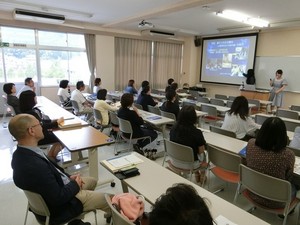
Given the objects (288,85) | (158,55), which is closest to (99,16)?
(158,55)

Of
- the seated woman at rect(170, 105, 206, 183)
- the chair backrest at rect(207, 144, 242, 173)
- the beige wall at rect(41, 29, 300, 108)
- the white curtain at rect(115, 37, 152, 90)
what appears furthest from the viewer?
the white curtain at rect(115, 37, 152, 90)

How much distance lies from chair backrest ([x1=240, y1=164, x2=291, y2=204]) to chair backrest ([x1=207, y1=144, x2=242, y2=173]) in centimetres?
22

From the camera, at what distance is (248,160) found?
6.77ft

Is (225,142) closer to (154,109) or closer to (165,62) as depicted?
(154,109)

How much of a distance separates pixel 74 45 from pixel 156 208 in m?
7.75

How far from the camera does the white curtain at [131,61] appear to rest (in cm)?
840

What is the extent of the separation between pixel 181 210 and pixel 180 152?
1.69m

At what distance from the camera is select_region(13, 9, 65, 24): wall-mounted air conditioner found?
5648 mm

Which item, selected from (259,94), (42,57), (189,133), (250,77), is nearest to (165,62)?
(250,77)

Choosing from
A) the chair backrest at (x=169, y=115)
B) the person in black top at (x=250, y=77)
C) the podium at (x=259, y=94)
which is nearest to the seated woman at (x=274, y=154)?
the chair backrest at (x=169, y=115)

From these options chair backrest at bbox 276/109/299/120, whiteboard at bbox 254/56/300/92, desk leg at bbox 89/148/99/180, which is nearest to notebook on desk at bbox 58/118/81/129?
desk leg at bbox 89/148/99/180

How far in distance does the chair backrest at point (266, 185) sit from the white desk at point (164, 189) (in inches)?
21.0

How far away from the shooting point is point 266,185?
1809 mm

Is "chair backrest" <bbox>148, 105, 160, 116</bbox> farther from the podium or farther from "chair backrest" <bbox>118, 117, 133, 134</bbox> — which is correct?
the podium
